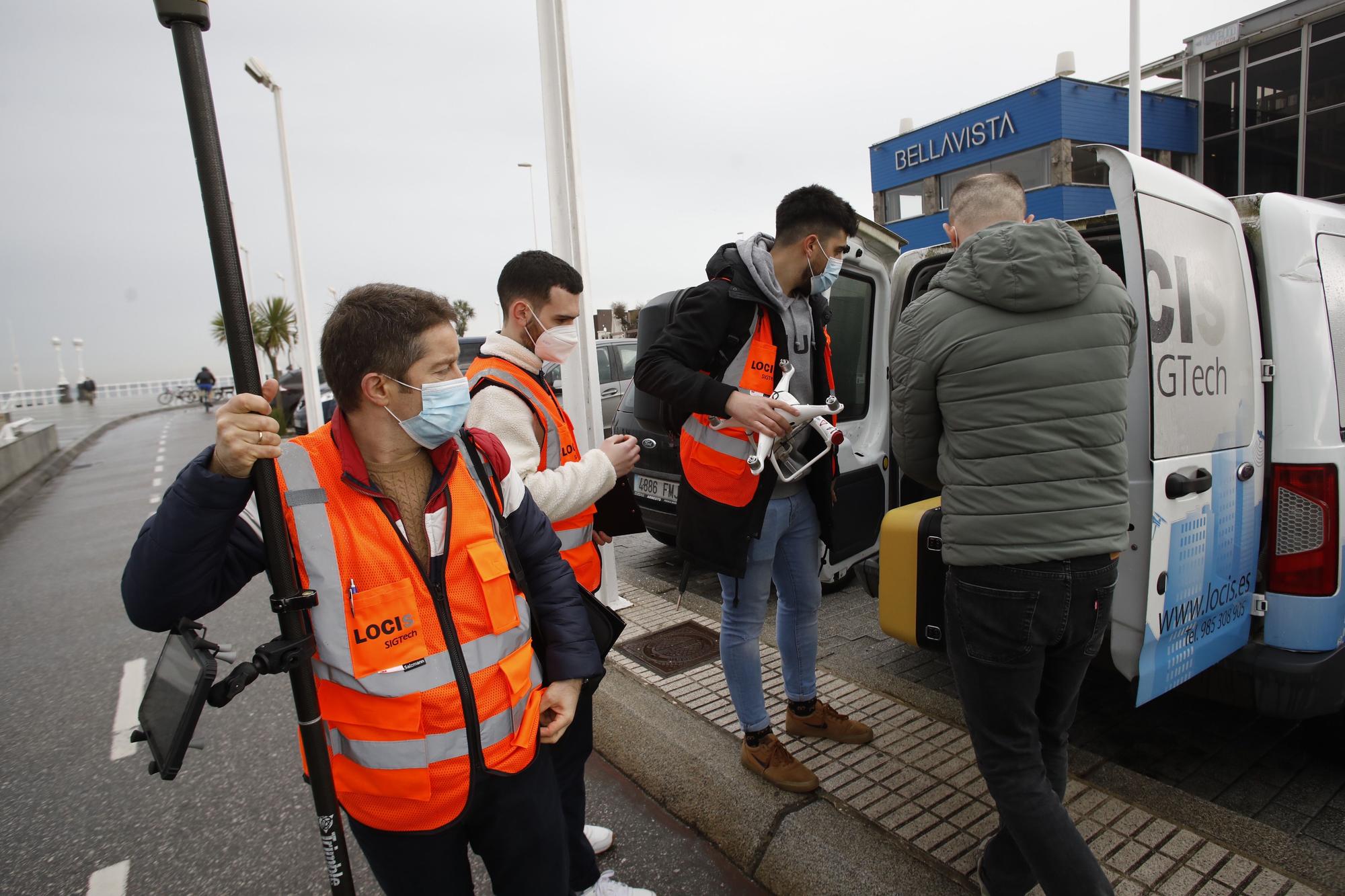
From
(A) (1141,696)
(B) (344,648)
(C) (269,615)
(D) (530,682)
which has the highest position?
(B) (344,648)

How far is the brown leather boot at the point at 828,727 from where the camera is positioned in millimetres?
3084

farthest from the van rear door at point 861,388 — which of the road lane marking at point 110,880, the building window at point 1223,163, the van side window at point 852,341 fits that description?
the building window at point 1223,163

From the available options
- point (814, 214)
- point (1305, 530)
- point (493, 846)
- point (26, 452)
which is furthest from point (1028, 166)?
point (493, 846)

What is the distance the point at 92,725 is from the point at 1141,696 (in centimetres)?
465

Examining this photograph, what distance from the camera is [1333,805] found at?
2641 millimetres

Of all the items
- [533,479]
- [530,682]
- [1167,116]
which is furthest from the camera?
[1167,116]

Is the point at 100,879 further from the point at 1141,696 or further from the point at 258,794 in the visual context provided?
the point at 1141,696

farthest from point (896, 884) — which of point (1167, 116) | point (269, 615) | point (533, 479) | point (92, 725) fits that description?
point (1167, 116)

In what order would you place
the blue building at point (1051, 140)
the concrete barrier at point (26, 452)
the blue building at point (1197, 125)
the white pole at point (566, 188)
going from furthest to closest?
the blue building at point (1051, 140) → the blue building at point (1197, 125) → the concrete barrier at point (26, 452) → the white pole at point (566, 188)

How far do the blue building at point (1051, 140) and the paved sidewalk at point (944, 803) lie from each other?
23.9 meters

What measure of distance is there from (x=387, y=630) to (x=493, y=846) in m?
0.54

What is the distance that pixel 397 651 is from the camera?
4.53ft

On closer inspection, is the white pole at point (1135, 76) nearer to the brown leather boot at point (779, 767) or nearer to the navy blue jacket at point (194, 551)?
the brown leather boot at point (779, 767)

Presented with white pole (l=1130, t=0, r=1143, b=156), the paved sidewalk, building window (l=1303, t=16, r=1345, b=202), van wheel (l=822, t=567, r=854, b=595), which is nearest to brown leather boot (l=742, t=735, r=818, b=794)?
the paved sidewalk
